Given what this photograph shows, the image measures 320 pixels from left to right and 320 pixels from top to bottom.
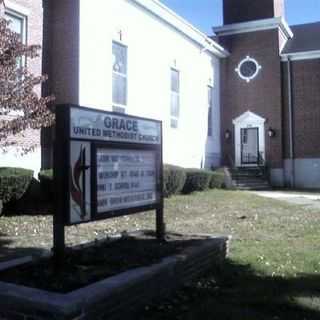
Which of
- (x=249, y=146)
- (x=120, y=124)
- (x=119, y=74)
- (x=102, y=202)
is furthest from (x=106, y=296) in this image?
(x=249, y=146)

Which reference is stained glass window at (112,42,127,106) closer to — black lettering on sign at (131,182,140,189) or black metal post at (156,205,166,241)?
black metal post at (156,205,166,241)

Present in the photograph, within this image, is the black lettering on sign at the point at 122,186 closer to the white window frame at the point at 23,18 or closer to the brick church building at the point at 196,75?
the brick church building at the point at 196,75

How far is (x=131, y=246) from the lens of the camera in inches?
281

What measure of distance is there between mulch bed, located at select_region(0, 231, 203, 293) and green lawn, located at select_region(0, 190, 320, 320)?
56 centimetres

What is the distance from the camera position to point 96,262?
6.08 meters

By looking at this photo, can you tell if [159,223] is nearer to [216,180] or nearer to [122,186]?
[122,186]

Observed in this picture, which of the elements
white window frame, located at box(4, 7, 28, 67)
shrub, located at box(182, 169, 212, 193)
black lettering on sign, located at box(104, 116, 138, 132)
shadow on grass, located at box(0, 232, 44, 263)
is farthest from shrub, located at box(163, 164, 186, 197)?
black lettering on sign, located at box(104, 116, 138, 132)

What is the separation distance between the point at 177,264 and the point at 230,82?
2430 cm

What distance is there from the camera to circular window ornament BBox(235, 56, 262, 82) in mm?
28984

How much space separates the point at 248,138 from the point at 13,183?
18.5 metres

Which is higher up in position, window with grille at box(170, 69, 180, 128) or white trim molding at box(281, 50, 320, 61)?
white trim molding at box(281, 50, 320, 61)

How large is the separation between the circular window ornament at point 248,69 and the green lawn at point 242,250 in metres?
13.7

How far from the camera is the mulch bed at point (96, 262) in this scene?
522 cm

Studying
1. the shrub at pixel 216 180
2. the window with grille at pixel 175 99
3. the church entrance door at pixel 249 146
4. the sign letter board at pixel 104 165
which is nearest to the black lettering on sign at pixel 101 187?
the sign letter board at pixel 104 165
